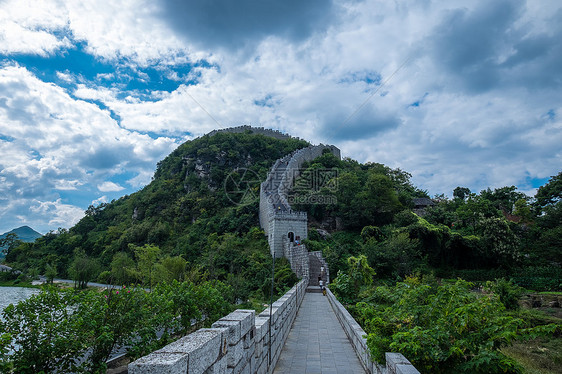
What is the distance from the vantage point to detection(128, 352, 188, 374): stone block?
78.1 inches

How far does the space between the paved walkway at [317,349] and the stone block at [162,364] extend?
4276 mm

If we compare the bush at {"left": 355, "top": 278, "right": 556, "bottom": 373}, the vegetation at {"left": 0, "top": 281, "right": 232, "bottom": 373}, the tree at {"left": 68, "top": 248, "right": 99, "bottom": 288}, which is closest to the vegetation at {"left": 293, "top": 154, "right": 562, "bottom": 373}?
the bush at {"left": 355, "top": 278, "right": 556, "bottom": 373}

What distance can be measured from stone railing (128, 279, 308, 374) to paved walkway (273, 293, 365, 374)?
0.96 m

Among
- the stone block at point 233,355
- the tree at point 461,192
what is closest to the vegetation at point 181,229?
the stone block at point 233,355

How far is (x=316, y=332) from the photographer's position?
928 centimetres

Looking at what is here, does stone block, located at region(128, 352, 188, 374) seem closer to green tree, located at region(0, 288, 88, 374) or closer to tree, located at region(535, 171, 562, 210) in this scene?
green tree, located at region(0, 288, 88, 374)

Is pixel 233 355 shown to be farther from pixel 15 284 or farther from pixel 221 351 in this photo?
pixel 15 284

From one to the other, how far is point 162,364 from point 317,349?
6.35m

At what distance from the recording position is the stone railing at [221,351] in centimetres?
209

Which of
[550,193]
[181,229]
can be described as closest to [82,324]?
[181,229]

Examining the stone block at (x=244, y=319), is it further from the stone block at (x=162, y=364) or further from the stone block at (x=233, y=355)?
the stone block at (x=162, y=364)

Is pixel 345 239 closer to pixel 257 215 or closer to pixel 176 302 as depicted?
pixel 257 215

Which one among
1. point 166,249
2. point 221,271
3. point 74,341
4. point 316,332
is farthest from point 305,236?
point 74,341

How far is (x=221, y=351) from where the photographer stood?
9.93 feet
